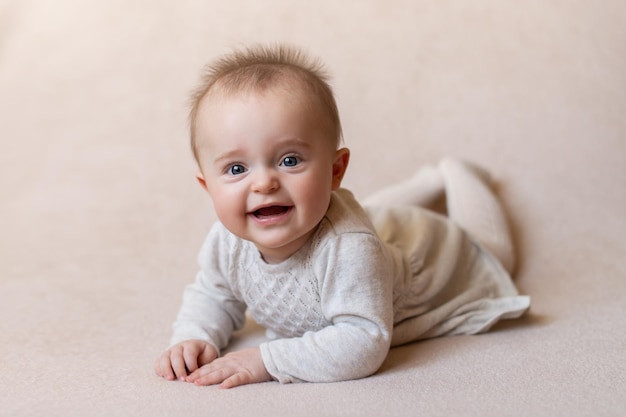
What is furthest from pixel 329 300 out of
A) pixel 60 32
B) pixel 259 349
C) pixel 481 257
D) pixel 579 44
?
pixel 60 32

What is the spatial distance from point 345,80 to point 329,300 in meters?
0.94

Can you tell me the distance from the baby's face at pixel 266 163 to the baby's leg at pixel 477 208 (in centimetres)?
60

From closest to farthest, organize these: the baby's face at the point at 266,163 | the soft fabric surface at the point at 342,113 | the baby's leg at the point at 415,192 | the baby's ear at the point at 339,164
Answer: the baby's face at the point at 266,163
the baby's ear at the point at 339,164
the soft fabric surface at the point at 342,113
the baby's leg at the point at 415,192

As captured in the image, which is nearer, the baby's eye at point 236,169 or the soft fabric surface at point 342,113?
the baby's eye at point 236,169

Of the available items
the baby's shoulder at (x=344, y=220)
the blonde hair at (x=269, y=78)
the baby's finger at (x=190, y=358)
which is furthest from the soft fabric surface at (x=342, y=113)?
the blonde hair at (x=269, y=78)

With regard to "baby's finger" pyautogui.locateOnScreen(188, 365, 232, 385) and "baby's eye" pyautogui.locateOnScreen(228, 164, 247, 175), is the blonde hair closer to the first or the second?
"baby's eye" pyautogui.locateOnScreen(228, 164, 247, 175)

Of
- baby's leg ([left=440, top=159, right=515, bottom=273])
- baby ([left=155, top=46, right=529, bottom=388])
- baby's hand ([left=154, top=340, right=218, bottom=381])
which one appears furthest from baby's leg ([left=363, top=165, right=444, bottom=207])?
baby's hand ([left=154, top=340, right=218, bottom=381])

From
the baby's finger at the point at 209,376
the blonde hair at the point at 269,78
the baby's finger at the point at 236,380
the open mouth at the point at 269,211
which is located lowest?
the baby's finger at the point at 236,380

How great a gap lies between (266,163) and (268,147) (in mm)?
22

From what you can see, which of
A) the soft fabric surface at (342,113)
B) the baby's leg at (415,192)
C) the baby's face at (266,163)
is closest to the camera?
the baby's face at (266,163)

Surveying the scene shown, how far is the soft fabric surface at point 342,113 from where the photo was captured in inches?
65.0

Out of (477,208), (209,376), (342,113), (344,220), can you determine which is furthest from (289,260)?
(342,113)

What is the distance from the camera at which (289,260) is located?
1.21 metres

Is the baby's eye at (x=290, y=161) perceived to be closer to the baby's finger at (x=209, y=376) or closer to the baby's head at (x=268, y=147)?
the baby's head at (x=268, y=147)
